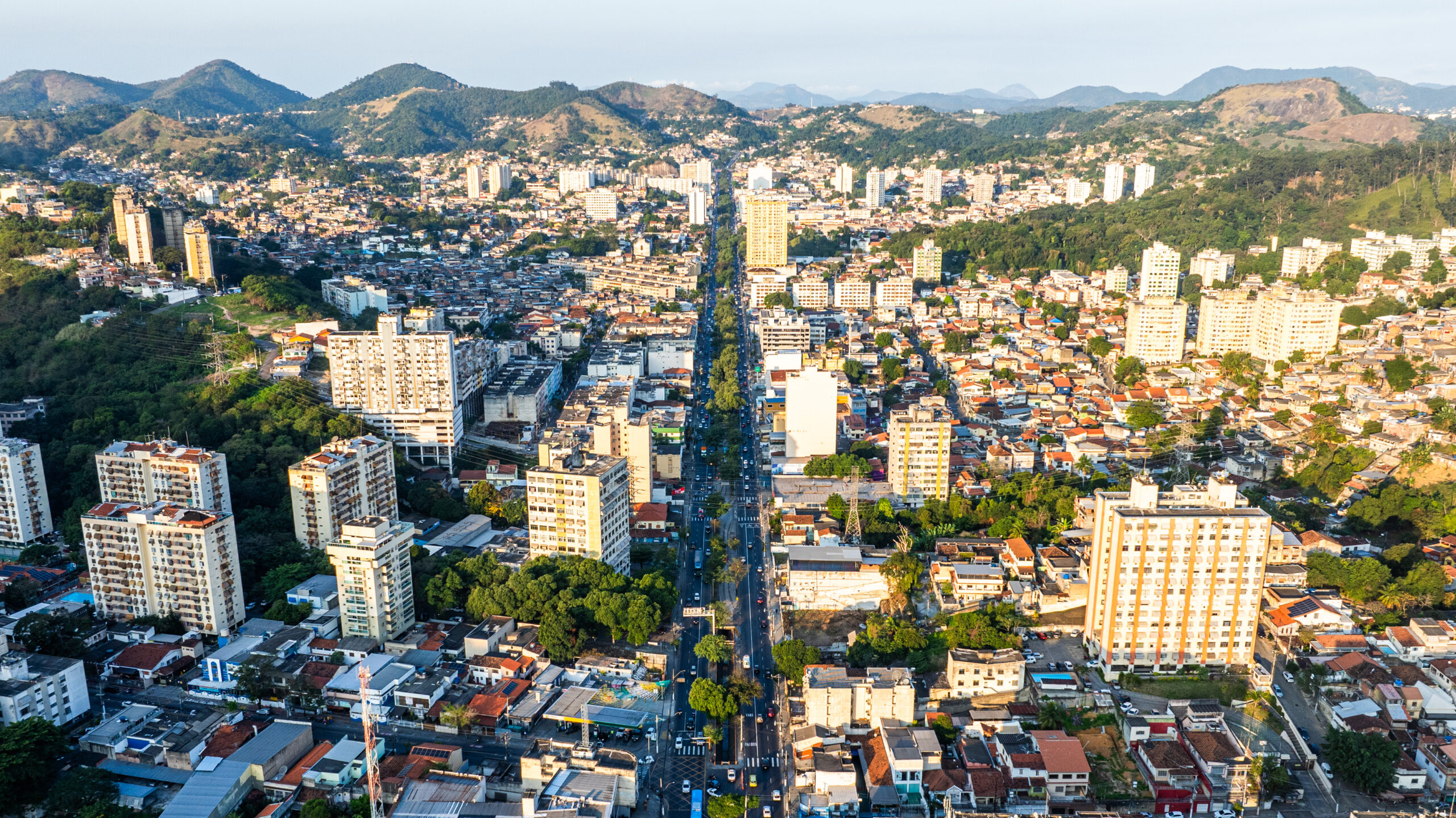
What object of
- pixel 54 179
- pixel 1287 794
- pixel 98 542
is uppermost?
pixel 54 179

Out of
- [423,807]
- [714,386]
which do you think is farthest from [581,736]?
[714,386]

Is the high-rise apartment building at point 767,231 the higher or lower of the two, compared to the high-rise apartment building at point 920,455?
higher

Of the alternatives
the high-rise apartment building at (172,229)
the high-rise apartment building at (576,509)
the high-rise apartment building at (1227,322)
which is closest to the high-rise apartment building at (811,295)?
the high-rise apartment building at (1227,322)

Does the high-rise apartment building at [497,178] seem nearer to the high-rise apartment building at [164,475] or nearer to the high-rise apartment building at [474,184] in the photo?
the high-rise apartment building at [474,184]

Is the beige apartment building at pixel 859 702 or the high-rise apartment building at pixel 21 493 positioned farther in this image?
the high-rise apartment building at pixel 21 493

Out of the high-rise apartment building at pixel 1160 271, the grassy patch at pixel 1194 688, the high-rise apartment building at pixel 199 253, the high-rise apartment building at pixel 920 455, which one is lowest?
the grassy patch at pixel 1194 688

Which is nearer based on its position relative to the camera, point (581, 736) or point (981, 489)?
point (581, 736)

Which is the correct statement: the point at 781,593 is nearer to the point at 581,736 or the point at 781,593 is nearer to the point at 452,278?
the point at 581,736

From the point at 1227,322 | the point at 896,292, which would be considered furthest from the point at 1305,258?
the point at 896,292
